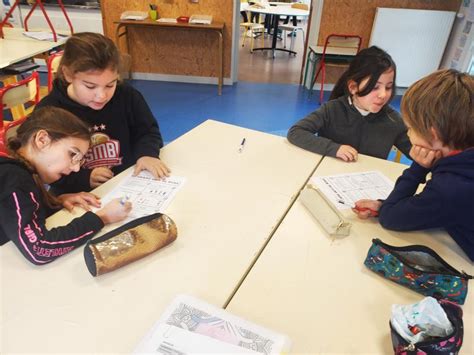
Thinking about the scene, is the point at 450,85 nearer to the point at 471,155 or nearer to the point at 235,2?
the point at 471,155

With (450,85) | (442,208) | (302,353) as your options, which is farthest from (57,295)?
(450,85)

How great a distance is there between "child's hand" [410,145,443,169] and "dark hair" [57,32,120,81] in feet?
3.53

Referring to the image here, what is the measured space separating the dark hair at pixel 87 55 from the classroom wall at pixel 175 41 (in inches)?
138

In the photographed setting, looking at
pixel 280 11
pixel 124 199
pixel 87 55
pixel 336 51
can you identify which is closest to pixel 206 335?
pixel 124 199

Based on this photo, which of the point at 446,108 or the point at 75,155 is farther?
the point at 75,155

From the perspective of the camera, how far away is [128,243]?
0.88m

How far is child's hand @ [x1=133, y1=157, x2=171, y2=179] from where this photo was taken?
4.26 feet

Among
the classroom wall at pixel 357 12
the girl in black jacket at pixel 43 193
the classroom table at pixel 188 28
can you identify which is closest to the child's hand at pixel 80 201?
the girl in black jacket at pixel 43 193

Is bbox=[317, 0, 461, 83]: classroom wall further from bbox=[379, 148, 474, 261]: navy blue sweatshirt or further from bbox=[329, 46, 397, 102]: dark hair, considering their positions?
bbox=[379, 148, 474, 261]: navy blue sweatshirt

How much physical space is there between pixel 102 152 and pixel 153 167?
38 cm

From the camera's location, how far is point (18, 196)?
34.4 inches

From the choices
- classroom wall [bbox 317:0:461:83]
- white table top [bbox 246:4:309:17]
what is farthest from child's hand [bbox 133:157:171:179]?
white table top [bbox 246:4:309:17]

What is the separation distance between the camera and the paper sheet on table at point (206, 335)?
0.69 metres

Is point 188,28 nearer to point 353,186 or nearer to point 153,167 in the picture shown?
point 153,167
